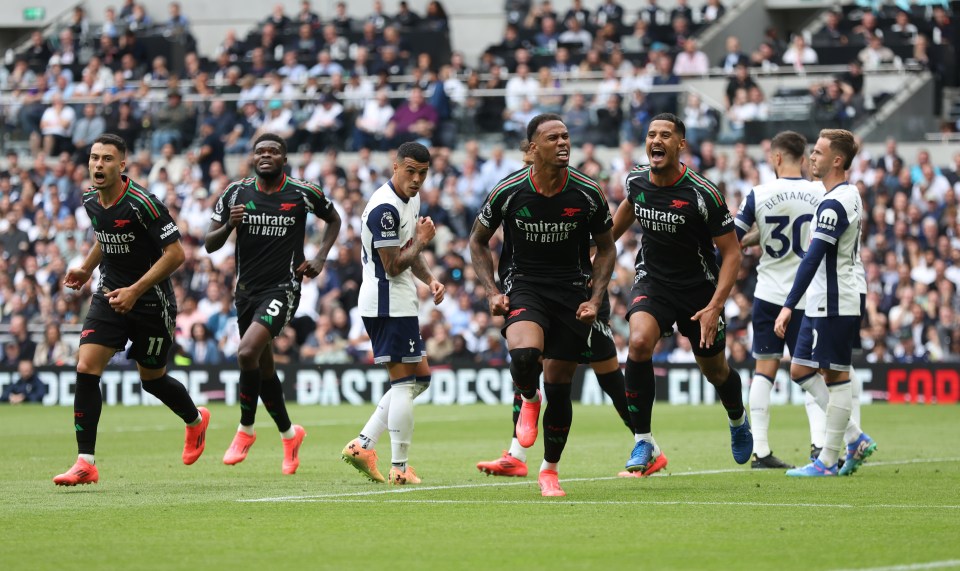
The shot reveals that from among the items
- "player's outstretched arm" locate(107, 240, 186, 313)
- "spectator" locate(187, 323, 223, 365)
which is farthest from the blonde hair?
"spectator" locate(187, 323, 223, 365)

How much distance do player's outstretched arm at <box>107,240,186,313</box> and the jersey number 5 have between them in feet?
15.5

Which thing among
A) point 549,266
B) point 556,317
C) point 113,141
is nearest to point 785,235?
point 549,266

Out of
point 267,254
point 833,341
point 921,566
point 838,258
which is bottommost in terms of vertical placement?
point 921,566

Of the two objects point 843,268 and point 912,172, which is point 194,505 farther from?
point 912,172

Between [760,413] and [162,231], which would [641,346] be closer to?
[760,413]

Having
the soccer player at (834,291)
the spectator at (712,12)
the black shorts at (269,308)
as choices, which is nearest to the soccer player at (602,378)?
the soccer player at (834,291)

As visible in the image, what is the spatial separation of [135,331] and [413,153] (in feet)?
8.18

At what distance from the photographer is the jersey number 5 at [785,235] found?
12883 millimetres

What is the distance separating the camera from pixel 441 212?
2775 cm

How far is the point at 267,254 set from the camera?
12.8 meters

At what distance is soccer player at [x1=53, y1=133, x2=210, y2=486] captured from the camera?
1161 cm

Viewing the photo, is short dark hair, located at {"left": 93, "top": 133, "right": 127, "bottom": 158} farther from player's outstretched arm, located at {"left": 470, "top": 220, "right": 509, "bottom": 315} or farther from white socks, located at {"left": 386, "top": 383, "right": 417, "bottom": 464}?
player's outstretched arm, located at {"left": 470, "top": 220, "right": 509, "bottom": 315}

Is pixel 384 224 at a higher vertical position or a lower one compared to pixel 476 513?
higher

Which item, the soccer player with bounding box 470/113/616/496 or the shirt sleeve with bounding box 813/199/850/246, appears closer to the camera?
the soccer player with bounding box 470/113/616/496
